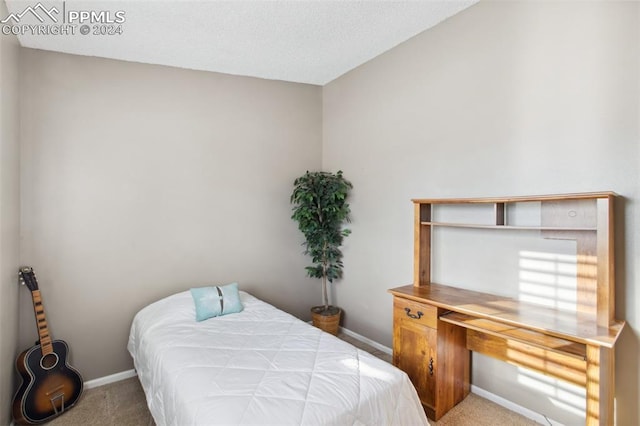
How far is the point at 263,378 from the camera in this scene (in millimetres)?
1799

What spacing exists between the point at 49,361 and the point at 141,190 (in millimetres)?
1429

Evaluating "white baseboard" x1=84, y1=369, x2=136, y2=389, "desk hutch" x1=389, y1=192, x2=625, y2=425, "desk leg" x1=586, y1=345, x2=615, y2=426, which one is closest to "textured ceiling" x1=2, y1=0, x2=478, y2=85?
"desk hutch" x1=389, y1=192, x2=625, y2=425

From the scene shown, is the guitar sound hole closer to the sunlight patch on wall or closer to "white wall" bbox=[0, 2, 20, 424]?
"white wall" bbox=[0, 2, 20, 424]

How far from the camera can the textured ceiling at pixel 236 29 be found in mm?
2281

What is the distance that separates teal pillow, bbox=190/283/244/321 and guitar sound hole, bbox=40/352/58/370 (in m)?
1.01

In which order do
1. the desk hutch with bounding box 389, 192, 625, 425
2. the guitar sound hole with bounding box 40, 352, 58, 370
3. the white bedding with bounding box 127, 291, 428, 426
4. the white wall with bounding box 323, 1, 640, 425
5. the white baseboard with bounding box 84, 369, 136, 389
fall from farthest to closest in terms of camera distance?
the white baseboard with bounding box 84, 369, 136, 389, the guitar sound hole with bounding box 40, 352, 58, 370, the white wall with bounding box 323, 1, 640, 425, the desk hutch with bounding box 389, 192, 625, 425, the white bedding with bounding box 127, 291, 428, 426

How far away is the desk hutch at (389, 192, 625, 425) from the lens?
1.69 metres

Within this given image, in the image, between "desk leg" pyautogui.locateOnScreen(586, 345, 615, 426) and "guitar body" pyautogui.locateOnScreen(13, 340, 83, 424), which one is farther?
"guitar body" pyautogui.locateOnScreen(13, 340, 83, 424)

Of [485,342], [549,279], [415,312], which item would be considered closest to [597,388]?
[549,279]

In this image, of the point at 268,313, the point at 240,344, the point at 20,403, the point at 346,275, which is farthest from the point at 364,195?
the point at 20,403

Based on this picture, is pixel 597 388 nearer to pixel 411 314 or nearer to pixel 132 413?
pixel 411 314

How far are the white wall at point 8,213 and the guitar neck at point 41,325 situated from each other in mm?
117

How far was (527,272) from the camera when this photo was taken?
2.19 m

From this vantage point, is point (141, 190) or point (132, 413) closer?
point (132, 413)
